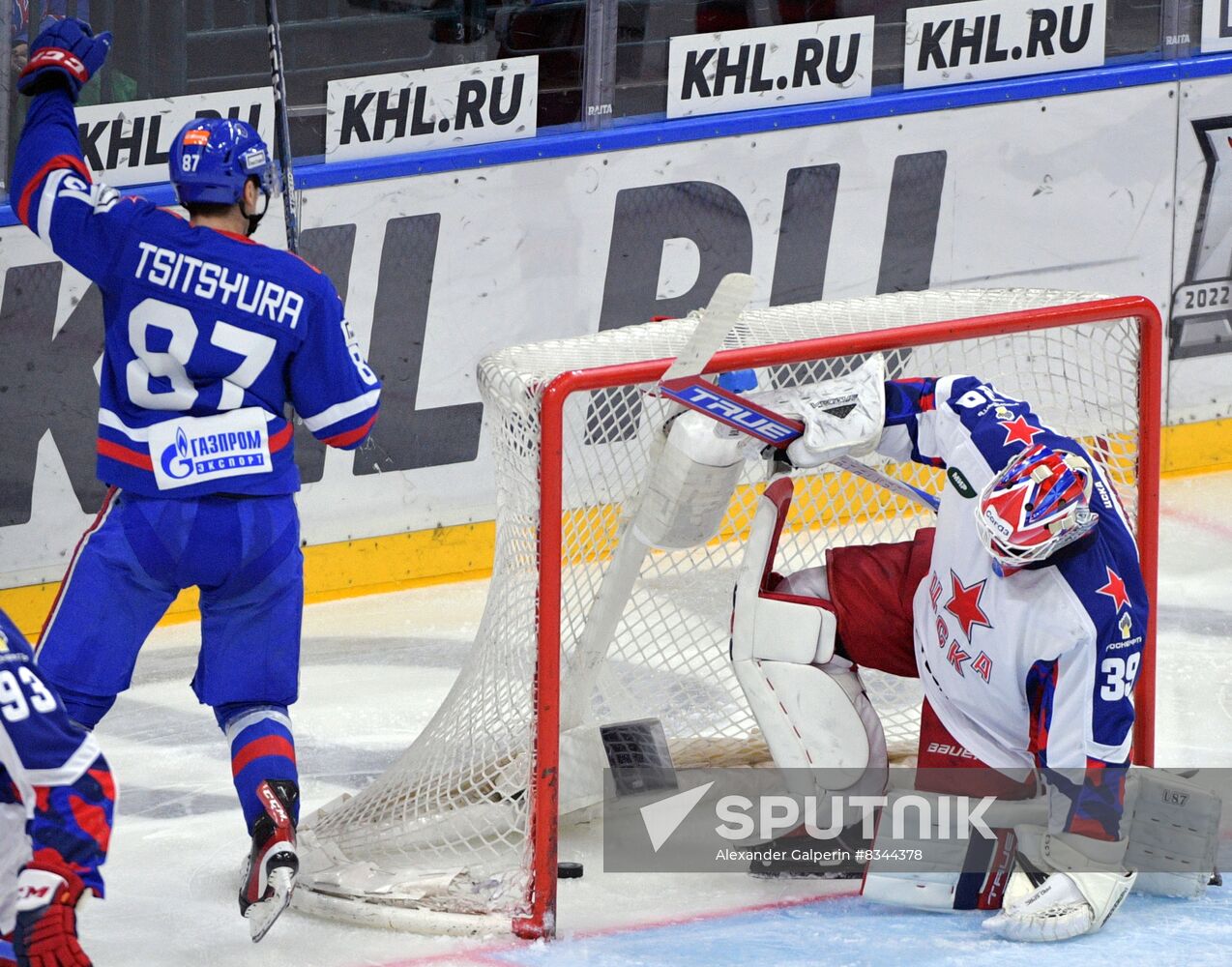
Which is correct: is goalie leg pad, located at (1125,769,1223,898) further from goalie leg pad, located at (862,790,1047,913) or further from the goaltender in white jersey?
goalie leg pad, located at (862,790,1047,913)

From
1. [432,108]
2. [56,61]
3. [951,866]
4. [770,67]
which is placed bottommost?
[951,866]

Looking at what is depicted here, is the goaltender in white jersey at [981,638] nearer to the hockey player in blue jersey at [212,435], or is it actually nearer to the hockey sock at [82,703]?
the hockey player in blue jersey at [212,435]

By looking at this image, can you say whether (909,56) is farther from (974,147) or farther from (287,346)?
(287,346)

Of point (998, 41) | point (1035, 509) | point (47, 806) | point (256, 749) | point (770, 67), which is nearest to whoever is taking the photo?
point (47, 806)

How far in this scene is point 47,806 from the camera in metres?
1.95

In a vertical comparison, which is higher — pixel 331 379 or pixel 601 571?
pixel 331 379

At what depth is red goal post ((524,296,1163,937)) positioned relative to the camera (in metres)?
2.94

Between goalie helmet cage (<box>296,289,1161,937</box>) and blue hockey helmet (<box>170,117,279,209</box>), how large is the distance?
0.52 m

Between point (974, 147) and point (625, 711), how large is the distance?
2279 millimetres

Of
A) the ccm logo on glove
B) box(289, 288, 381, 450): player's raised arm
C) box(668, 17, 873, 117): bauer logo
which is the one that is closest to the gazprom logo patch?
box(289, 288, 381, 450): player's raised arm

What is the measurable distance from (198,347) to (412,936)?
0.96m

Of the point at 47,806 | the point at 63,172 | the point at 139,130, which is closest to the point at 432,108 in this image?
the point at 139,130

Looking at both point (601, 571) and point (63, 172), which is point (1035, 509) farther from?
point (63, 172)

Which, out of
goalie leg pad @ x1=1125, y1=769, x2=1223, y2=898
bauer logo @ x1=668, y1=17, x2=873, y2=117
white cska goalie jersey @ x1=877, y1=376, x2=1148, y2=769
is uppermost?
bauer logo @ x1=668, y1=17, x2=873, y2=117
